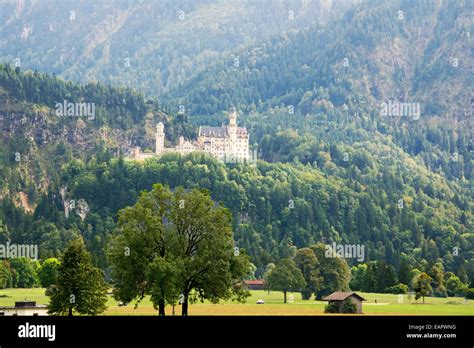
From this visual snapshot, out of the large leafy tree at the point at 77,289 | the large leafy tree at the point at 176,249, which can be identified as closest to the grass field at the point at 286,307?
the large leafy tree at the point at 77,289

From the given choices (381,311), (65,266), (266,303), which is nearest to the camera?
(65,266)

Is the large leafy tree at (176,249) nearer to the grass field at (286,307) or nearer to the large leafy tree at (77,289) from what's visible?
the large leafy tree at (77,289)

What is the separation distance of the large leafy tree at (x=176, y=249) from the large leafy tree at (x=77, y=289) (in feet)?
8.10

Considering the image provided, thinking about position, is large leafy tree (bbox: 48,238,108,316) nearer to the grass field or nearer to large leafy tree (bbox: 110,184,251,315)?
large leafy tree (bbox: 110,184,251,315)

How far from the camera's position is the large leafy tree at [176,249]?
130m

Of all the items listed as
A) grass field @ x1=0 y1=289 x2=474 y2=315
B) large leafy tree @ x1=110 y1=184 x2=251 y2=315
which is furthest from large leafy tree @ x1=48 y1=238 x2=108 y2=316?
grass field @ x1=0 y1=289 x2=474 y2=315

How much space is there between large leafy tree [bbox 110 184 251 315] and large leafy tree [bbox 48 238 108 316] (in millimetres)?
2468
